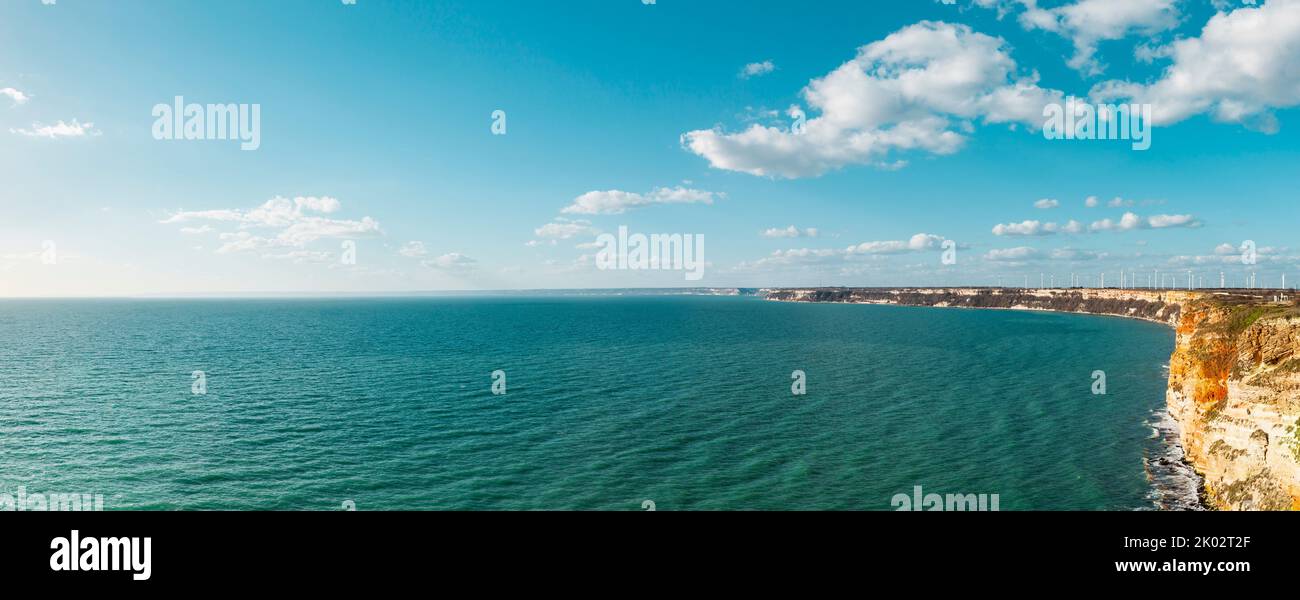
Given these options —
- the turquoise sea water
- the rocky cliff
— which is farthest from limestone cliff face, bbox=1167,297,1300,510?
the turquoise sea water

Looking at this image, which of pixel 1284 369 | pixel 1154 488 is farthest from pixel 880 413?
pixel 1284 369

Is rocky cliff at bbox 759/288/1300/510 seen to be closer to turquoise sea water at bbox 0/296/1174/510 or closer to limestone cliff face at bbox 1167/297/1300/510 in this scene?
limestone cliff face at bbox 1167/297/1300/510

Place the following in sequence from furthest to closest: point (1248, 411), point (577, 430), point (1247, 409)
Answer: point (577, 430), point (1247, 409), point (1248, 411)

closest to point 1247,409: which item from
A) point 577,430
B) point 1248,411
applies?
point 1248,411

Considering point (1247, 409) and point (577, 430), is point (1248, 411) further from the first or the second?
point (577, 430)

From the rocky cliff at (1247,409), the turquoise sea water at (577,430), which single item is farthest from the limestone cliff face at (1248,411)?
the turquoise sea water at (577,430)
